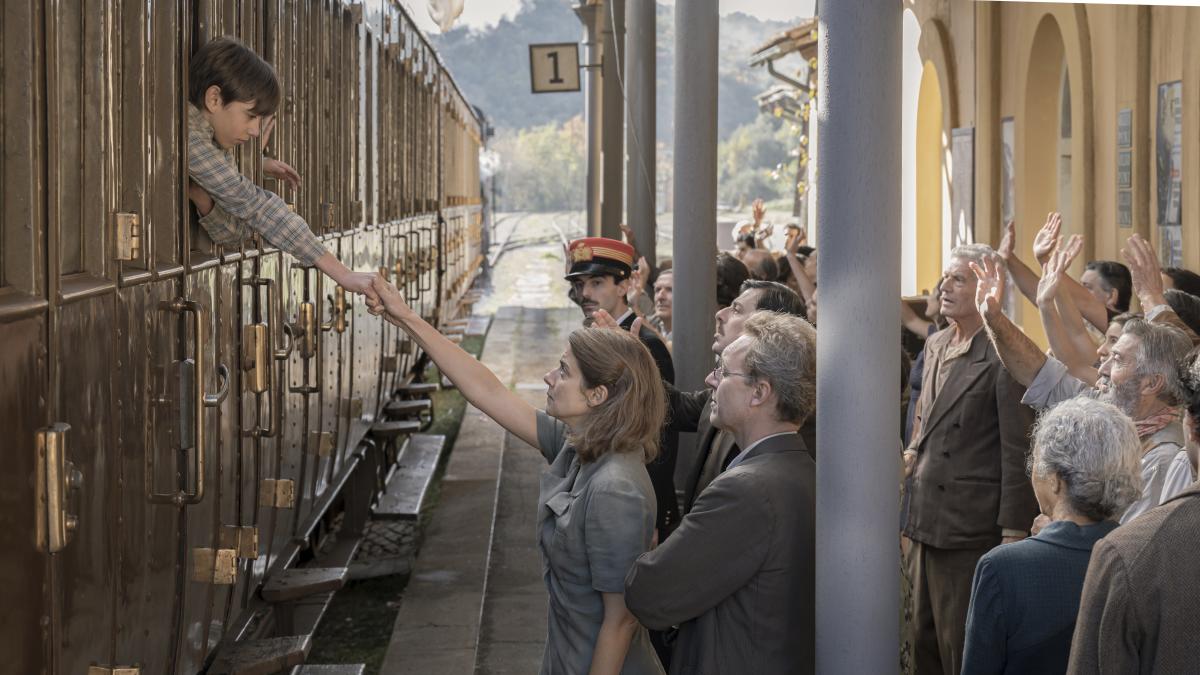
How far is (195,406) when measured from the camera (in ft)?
12.7

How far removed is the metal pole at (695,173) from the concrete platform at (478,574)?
149cm

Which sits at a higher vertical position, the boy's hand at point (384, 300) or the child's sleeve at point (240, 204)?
the child's sleeve at point (240, 204)

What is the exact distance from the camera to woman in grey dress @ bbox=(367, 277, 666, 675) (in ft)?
11.8

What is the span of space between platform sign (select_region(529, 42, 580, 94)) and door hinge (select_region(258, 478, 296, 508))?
12.5 meters

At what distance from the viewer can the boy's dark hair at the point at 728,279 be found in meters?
7.34

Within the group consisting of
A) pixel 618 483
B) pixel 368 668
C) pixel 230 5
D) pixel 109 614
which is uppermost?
pixel 230 5

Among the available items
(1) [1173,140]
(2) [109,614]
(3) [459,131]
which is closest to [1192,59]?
(1) [1173,140]

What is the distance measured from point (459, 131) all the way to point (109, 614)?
1780 centimetres

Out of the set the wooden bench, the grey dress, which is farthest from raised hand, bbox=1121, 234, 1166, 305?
the wooden bench

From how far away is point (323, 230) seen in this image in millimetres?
6688

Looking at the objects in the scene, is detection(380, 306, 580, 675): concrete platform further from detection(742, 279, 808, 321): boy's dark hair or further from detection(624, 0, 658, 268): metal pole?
detection(742, 279, 808, 321): boy's dark hair

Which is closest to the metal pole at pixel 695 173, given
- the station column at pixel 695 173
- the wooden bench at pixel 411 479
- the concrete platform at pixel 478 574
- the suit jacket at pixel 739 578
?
the station column at pixel 695 173

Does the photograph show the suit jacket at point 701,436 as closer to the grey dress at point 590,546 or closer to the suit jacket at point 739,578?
the suit jacket at point 739,578

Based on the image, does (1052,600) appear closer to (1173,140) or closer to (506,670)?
(506,670)
